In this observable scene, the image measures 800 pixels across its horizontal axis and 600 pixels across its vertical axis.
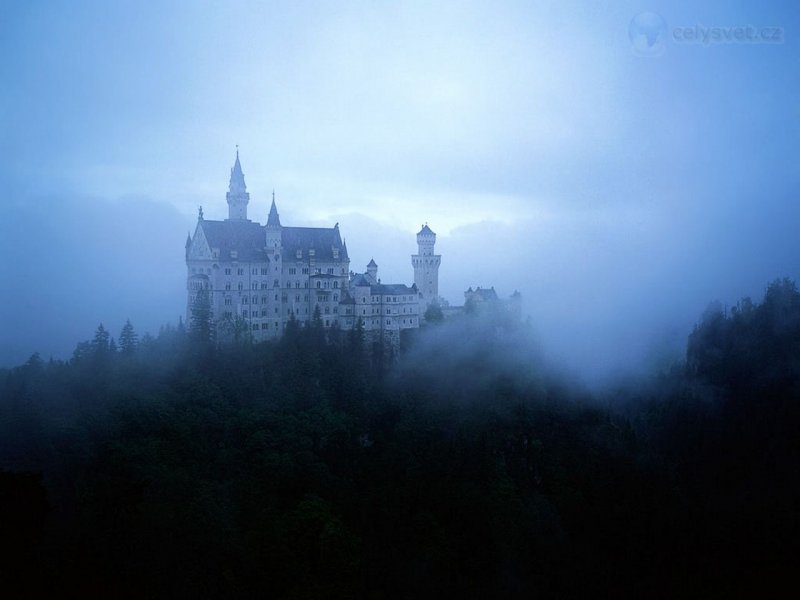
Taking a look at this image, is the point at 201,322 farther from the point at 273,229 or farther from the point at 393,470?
the point at 393,470

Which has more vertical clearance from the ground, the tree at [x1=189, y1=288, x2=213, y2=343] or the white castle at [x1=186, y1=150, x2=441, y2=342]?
the white castle at [x1=186, y1=150, x2=441, y2=342]

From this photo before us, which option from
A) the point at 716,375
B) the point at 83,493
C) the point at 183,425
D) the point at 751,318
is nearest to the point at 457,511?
the point at 183,425

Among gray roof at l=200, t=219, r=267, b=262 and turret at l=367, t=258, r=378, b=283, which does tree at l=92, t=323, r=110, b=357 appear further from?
turret at l=367, t=258, r=378, b=283

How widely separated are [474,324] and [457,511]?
22.7 m

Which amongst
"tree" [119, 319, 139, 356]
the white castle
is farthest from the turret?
"tree" [119, 319, 139, 356]

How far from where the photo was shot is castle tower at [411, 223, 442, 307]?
189ft

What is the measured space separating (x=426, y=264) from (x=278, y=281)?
551 inches

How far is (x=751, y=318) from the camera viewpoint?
58219 millimetres

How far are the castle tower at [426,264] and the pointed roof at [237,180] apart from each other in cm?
1566

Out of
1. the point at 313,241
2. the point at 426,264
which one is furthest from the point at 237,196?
the point at 426,264

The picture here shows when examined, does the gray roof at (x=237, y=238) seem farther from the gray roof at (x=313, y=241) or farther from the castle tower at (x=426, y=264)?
the castle tower at (x=426, y=264)

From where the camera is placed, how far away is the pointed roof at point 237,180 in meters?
52.8

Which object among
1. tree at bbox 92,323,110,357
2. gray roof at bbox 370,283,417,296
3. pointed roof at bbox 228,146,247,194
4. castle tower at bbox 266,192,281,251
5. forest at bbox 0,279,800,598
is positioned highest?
pointed roof at bbox 228,146,247,194

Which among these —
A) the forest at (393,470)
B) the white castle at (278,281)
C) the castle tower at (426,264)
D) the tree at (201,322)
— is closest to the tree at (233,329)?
the white castle at (278,281)
